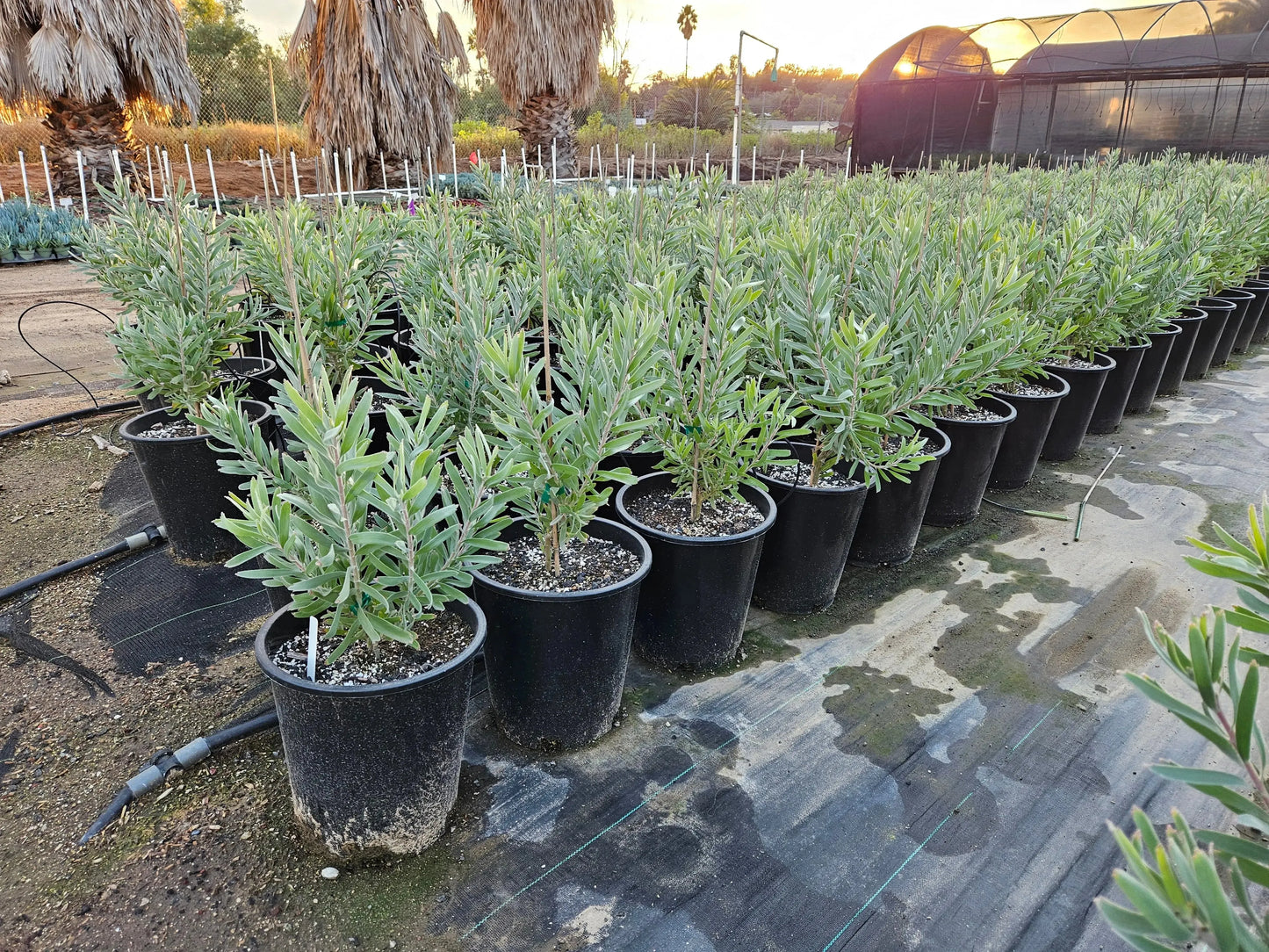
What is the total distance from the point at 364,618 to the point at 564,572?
27.8 inches

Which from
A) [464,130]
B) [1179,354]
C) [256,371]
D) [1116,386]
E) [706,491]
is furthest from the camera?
[464,130]

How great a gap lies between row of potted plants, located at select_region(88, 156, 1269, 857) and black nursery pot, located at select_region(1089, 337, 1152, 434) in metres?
0.02

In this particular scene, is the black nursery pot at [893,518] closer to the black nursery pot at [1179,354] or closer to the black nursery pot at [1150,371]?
the black nursery pot at [1150,371]

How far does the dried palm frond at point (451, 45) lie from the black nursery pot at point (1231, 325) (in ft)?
31.6

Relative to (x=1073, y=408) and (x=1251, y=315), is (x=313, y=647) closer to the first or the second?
(x=1073, y=408)

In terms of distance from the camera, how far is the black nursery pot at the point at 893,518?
3.19 m

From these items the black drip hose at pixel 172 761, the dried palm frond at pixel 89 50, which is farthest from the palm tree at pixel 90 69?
the black drip hose at pixel 172 761

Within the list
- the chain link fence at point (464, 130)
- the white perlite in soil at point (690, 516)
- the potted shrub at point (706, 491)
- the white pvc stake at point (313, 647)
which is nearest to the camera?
the white pvc stake at point (313, 647)

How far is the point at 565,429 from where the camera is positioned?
2.12 meters

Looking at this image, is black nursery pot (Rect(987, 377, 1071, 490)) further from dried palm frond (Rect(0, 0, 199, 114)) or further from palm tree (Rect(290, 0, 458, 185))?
dried palm frond (Rect(0, 0, 199, 114))

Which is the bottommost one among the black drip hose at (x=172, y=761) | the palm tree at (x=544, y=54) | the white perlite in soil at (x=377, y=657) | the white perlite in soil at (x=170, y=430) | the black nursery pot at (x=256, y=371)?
the black drip hose at (x=172, y=761)

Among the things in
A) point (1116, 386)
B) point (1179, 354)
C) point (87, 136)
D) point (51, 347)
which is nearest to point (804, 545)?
point (1116, 386)

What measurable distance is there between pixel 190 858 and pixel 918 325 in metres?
2.85

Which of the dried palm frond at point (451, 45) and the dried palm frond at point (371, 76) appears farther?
the dried palm frond at point (451, 45)
